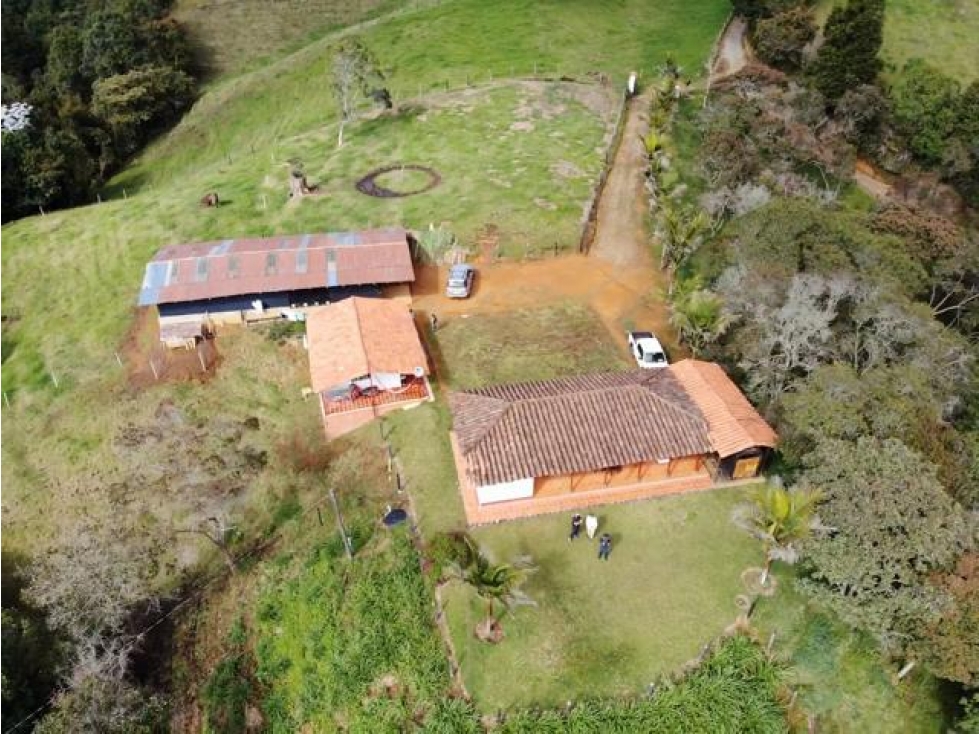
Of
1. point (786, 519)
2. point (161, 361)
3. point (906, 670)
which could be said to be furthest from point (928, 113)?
point (161, 361)

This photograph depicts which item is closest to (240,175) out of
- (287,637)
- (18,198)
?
(18,198)

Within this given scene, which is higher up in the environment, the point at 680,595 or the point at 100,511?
the point at 680,595

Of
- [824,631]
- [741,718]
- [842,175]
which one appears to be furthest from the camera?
[842,175]

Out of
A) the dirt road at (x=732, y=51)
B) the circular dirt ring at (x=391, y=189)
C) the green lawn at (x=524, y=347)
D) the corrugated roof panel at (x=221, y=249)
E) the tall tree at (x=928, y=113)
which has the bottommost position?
the circular dirt ring at (x=391, y=189)

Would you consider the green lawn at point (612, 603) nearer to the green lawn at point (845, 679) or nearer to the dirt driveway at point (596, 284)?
the green lawn at point (845, 679)

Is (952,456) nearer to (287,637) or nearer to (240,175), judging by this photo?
(287,637)

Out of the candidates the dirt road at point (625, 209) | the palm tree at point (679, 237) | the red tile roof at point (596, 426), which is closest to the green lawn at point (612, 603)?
the red tile roof at point (596, 426)
